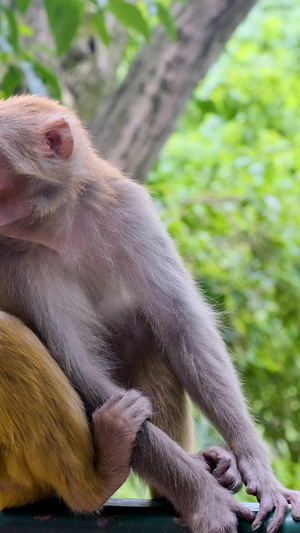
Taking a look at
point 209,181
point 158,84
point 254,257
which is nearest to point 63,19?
point 158,84

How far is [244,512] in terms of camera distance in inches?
72.7

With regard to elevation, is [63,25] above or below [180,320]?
above

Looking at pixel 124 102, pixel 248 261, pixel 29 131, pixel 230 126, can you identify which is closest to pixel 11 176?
pixel 29 131

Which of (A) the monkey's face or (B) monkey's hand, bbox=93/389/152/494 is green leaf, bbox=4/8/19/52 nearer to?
(A) the monkey's face

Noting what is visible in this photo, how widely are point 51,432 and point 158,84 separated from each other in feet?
9.41

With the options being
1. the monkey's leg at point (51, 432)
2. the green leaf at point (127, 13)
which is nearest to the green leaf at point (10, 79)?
the green leaf at point (127, 13)

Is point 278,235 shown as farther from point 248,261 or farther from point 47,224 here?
point 47,224

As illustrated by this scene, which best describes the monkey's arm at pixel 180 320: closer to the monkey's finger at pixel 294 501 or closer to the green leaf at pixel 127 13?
the monkey's finger at pixel 294 501

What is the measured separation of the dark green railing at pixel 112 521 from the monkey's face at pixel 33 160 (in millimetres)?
751

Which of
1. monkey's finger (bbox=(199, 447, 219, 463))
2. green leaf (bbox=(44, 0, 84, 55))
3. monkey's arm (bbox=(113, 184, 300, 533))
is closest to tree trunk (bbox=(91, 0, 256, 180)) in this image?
green leaf (bbox=(44, 0, 84, 55))

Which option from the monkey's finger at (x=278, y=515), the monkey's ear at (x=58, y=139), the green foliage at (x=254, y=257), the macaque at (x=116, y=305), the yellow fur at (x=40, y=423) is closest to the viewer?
the monkey's finger at (x=278, y=515)

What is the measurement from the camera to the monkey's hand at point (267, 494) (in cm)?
176

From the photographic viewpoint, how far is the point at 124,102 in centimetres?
427

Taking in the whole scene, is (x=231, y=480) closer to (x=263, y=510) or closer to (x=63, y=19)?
(x=263, y=510)
